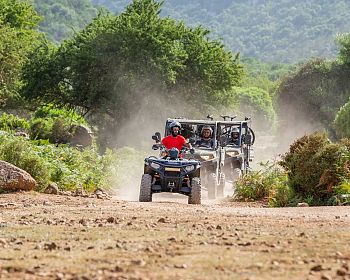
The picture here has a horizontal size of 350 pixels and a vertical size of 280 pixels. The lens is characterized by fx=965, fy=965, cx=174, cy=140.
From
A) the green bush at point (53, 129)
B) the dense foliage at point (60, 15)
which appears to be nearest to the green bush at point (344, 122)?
the green bush at point (53, 129)

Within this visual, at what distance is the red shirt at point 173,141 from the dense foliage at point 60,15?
162m

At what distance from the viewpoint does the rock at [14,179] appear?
1752cm

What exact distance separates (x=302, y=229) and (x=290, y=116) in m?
50.6

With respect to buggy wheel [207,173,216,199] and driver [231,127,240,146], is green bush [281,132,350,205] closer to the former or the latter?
buggy wheel [207,173,216,199]

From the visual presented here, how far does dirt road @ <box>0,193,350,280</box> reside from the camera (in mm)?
7465

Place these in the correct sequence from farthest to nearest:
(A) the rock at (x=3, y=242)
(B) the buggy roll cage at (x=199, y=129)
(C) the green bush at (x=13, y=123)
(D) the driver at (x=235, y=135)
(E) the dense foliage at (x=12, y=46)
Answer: (E) the dense foliage at (x=12, y=46), (C) the green bush at (x=13, y=123), (D) the driver at (x=235, y=135), (B) the buggy roll cage at (x=199, y=129), (A) the rock at (x=3, y=242)

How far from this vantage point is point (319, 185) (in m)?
17.6

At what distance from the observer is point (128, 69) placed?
160 ft

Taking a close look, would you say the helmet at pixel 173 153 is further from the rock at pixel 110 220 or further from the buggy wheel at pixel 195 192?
the rock at pixel 110 220

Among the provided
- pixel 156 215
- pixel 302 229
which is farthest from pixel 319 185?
pixel 302 229

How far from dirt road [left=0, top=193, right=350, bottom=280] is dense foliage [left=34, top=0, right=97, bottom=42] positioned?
16933cm

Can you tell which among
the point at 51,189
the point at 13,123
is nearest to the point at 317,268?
the point at 51,189

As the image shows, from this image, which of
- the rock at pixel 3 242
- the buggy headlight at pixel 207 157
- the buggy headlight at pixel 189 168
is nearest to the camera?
the rock at pixel 3 242

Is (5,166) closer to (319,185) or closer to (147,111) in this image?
(319,185)
